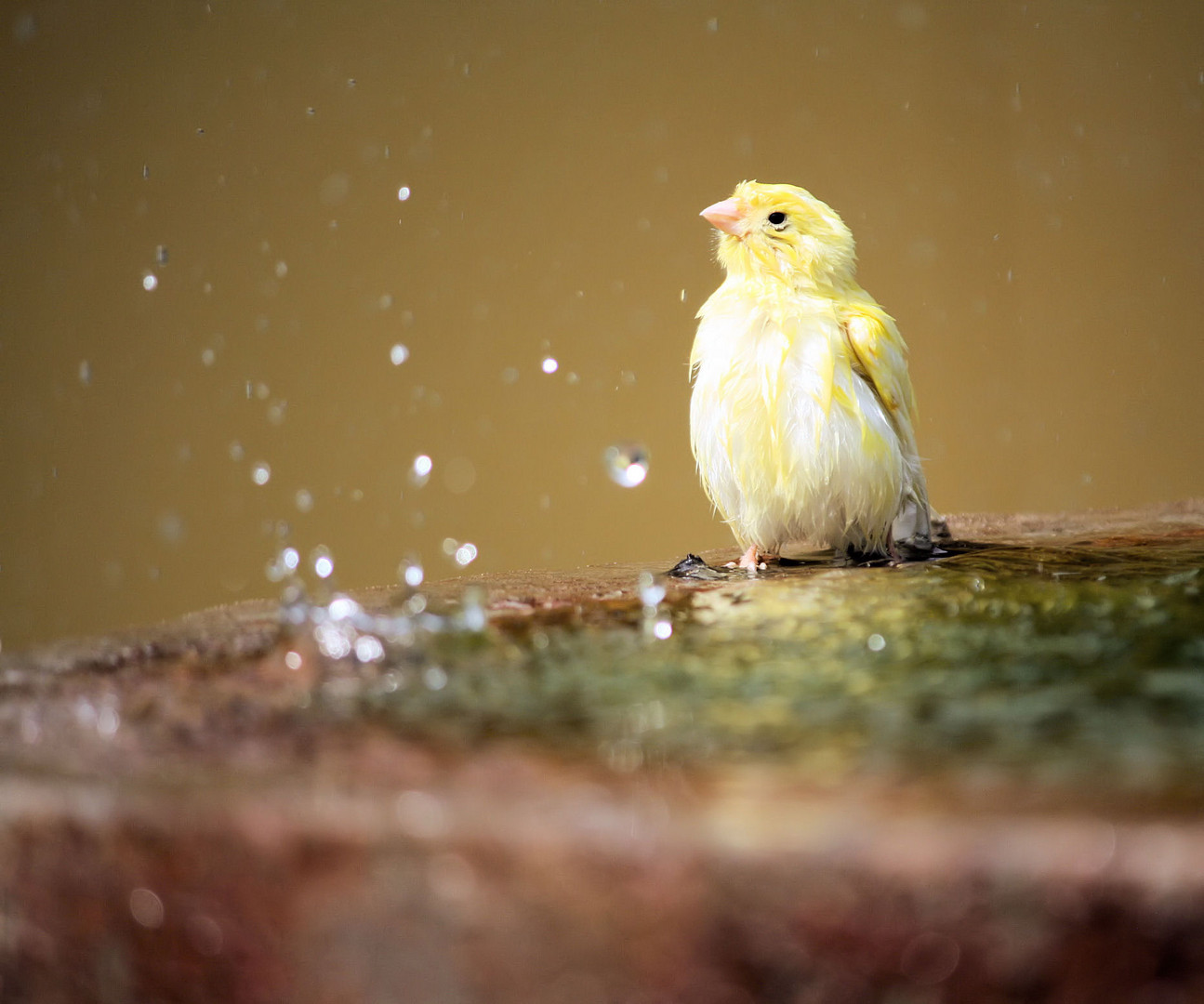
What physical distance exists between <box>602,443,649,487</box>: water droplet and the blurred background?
44 millimetres

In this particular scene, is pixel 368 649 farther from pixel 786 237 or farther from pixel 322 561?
pixel 322 561

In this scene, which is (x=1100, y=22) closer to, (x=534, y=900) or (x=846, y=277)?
(x=846, y=277)

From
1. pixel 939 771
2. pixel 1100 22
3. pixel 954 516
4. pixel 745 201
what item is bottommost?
pixel 954 516

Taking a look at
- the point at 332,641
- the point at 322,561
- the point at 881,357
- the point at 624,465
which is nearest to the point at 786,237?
the point at 881,357

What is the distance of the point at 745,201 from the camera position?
186 centimetres

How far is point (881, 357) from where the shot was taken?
174 cm

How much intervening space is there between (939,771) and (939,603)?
0.65m

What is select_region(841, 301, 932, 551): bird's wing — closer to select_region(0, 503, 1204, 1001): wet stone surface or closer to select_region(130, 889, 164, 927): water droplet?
select_region(0, 503, 1204, 1001): wet stone surface

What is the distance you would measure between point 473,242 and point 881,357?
2.29m

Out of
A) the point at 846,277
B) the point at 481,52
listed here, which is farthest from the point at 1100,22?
the point at 846,277

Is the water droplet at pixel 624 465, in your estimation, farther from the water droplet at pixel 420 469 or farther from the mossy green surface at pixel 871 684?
the mossy green surface at pixel 871 684

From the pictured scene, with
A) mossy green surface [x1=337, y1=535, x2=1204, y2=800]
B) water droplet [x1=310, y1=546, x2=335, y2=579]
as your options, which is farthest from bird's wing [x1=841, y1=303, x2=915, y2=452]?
water droplet [x1=310, y1=546, x2=335, y2=579]

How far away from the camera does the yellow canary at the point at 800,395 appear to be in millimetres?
1671

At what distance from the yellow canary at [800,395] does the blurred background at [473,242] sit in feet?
5.96
